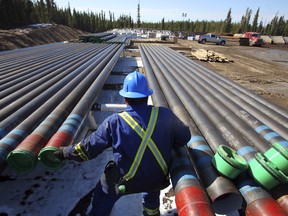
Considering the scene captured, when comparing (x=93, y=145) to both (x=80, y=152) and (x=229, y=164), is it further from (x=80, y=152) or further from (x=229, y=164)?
(x=229, y=164)

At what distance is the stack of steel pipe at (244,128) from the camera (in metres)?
2.47

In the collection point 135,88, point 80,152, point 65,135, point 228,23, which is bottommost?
point 65,135

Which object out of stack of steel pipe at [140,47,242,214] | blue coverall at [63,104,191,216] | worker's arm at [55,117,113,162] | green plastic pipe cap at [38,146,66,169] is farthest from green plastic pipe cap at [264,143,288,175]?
green plastic pipe cap at [38,146,66,169]

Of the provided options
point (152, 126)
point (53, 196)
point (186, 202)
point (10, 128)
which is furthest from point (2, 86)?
point (186, 202)

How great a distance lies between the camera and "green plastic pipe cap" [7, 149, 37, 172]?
298cm

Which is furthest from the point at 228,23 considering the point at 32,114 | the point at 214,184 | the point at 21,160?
the point at 21,160

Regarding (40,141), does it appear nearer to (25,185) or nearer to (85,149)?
(85,149)

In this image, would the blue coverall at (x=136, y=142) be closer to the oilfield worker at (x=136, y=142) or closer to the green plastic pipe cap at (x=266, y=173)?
the oilfield worker at (x=136, y=142)

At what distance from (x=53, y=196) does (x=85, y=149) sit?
1899 millimetres

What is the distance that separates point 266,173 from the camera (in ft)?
8.05

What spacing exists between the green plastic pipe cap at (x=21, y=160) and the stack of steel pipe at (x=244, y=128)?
267 centimetres

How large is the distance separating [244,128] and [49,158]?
3.47 m

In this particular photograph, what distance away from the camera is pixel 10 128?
13.1ft

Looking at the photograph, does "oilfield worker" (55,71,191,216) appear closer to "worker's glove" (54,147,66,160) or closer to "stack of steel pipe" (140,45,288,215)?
"worker's glove" (54,147,66,160)
